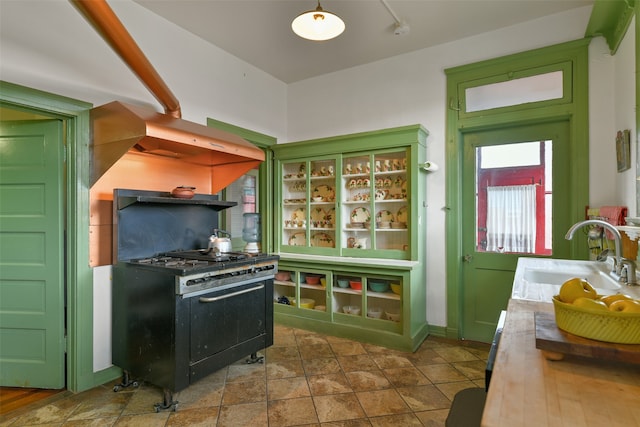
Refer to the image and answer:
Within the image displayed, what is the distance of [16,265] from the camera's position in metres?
2.51

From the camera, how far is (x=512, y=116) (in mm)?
3176

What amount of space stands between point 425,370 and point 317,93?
11.1ft

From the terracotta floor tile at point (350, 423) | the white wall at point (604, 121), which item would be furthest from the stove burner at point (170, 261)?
the white wall at point (604, 121)

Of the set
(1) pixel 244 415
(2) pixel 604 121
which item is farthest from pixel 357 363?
(2) pixel 604 121

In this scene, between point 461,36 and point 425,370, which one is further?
point 461,36

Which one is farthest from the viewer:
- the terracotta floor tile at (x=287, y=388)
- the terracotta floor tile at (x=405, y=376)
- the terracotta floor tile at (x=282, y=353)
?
the terracotta floor tile at (x=282, y=353)

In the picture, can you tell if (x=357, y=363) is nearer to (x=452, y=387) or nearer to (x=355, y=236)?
(x=452, y=387)

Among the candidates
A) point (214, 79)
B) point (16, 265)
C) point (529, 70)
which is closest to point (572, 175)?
point (529, 70)

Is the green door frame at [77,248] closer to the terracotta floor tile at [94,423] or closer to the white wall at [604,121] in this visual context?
the terracotta floor tile at [94,423]

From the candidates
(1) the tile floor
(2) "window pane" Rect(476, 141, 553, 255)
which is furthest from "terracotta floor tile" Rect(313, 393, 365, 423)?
(2) "window pane" Rect(476, 141, 553, 255)

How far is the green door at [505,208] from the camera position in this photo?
309 centimetres

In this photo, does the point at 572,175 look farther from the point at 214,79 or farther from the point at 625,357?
the point at 214,79

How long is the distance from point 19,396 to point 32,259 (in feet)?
3.22

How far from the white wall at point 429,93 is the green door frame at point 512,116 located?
80 mm
